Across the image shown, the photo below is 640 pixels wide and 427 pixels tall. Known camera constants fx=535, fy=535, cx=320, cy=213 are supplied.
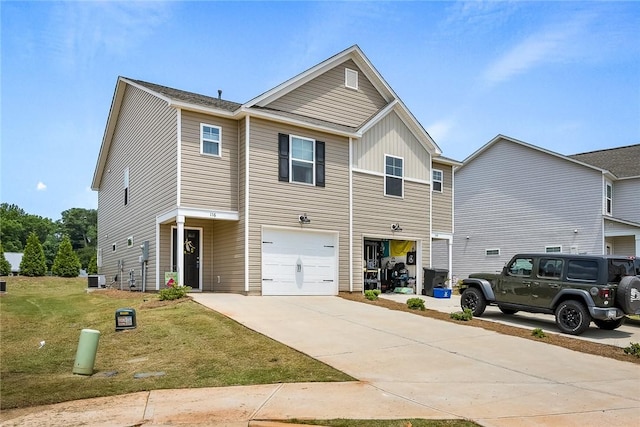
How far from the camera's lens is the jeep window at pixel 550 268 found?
43.8 feet

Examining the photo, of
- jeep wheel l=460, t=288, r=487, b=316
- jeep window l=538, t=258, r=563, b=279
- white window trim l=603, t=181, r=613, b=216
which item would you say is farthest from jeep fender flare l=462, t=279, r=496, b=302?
white window trim l=603, t=181, r=613, b=216

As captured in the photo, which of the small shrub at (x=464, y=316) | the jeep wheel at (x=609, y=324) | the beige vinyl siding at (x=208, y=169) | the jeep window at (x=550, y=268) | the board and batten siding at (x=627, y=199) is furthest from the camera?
the board and batten siding at (x=627, y=199)

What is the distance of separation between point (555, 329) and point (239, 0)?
36.5 ft

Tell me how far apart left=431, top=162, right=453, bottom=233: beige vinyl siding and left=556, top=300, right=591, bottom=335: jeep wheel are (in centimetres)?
1046

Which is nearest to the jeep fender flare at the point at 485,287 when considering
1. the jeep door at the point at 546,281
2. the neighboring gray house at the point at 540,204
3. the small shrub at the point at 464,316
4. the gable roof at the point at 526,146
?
the small shrub at the point at 464,316

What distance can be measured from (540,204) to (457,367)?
73.4 feet

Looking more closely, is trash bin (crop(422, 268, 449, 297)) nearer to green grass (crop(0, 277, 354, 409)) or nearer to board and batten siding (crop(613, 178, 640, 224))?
green grass (crop(0, 277, 354, 409))

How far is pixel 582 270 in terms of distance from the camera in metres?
12.9

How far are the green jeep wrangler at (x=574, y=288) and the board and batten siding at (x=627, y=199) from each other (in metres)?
17.0

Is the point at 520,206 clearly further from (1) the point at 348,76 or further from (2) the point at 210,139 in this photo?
(2) the point at 210,139

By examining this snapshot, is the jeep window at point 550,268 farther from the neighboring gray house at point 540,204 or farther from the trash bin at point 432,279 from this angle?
the neighboring gray house at point 540,204

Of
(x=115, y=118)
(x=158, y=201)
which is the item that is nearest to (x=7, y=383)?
(x=158, y=201)

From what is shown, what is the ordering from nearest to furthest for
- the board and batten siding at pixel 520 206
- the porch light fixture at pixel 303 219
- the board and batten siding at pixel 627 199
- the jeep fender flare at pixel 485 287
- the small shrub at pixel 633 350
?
the small shrub at pixel 633 350 < the jeep fender flare at pixel 485 287 < the porch light fixture at pixel 303 219 < the board and batten siding at pixel 520 206 < the board and batten siding at pixel 627 199

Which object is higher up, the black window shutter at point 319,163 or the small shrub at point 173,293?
the black window shutter at point 319,163
